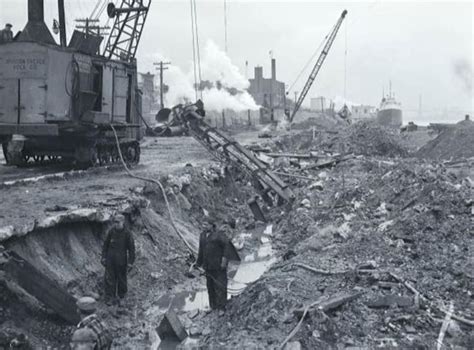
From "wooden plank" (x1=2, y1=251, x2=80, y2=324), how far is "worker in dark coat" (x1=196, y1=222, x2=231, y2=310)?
2.04 m

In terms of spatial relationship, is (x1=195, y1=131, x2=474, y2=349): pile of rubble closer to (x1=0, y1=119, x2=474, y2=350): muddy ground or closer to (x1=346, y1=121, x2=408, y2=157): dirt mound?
(x1=0, y1=119, x2=474, y2=350): muddy ground

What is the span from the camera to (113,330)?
6934 millimetres

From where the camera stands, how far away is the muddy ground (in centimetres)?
575

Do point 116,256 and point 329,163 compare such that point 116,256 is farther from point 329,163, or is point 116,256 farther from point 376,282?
point 329,163

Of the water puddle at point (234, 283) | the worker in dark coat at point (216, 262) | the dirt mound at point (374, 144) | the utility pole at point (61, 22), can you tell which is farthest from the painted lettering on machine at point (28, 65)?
the dirt mound at point (374, 144)

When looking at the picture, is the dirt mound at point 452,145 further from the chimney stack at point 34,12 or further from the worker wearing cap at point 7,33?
the worker wearing cap at point 7,33

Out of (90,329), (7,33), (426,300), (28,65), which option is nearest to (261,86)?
(7,33)

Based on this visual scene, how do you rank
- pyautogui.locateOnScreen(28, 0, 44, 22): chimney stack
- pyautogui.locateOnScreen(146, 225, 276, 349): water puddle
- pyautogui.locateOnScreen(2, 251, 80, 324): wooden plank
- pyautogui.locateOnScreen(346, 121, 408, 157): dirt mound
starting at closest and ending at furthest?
pyautogui.locateOnScreen(2, 251, 80, 324): wooden plank < pyautogui.locateOnScreen(146, 225, 276, 349): water puddle < pyautogui.locateOnScreen(28, 0, 44, 22): chimney stack < pyautogui.locateOnScreen(346, 121, 408, 157): dirt mound

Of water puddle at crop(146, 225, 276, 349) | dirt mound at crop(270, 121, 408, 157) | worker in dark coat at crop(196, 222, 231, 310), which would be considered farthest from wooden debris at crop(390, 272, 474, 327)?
dirt mound at crop(270, 121, 408, 157)

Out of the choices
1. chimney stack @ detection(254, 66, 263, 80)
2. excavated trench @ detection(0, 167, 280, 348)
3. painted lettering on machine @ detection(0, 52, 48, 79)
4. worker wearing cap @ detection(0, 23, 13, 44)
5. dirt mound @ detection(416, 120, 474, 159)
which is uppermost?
chimney stack @ detection(254, 66, 263, 80)

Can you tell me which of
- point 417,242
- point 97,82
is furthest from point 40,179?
point 417,242

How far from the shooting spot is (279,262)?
9.40 m

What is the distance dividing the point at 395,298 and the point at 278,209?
8891mm

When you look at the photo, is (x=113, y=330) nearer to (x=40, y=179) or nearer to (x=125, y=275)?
(x=125, y=275)
